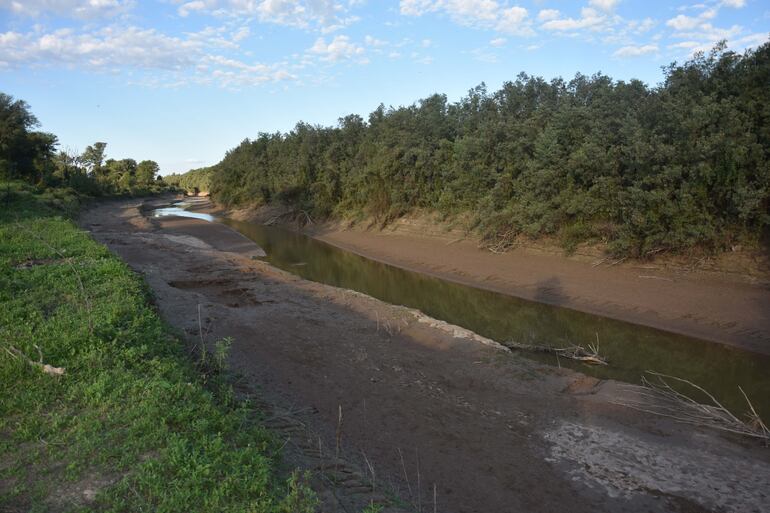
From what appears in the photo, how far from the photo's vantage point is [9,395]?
4973 millimetres

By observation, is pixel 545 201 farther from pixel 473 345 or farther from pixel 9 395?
pixel 9 395

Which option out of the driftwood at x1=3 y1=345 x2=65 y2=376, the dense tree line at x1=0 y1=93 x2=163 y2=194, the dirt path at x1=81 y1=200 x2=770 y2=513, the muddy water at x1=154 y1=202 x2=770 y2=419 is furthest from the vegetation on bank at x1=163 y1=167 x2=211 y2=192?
the driftwood at x1=3 y1=345 x2=65 y2=376

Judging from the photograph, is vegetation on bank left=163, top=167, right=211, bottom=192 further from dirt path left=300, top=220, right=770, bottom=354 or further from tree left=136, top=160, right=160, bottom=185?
Answer: dirt path left=300, top=220, right=770, bottom=354

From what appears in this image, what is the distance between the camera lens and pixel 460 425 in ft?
22.3

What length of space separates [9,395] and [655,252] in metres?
16.2

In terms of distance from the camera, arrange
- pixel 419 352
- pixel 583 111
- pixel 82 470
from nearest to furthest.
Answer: pixel 82 470
pixel 419 352
pixel 583 111

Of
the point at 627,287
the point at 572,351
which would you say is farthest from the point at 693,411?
the point at 627,287

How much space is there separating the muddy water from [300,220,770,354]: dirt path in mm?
447

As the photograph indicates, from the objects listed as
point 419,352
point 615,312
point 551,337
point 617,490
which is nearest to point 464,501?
point 617,490

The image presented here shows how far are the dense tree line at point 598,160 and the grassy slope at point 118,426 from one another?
13.4 m

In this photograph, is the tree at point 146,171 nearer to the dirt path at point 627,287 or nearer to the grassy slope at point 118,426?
the dirt path at point 627,287

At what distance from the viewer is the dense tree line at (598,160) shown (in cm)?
1339

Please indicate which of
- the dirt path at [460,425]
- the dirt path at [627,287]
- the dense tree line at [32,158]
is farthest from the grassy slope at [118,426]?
the dense tree line at [32,158]

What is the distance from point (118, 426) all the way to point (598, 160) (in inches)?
615
